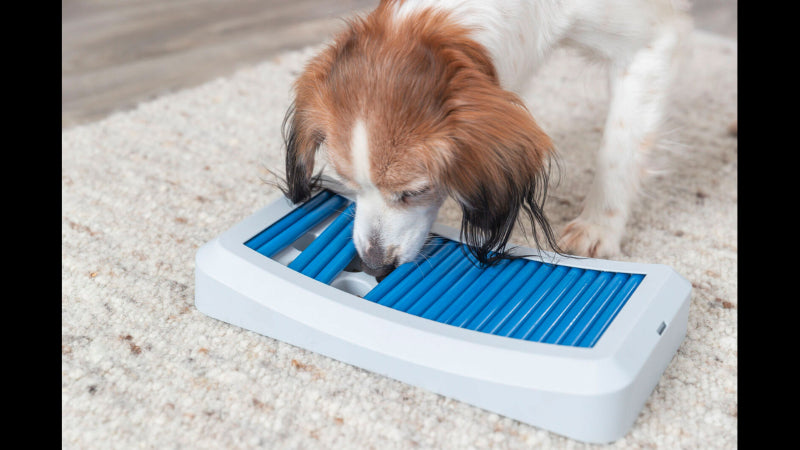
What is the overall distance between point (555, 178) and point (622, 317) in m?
0.84

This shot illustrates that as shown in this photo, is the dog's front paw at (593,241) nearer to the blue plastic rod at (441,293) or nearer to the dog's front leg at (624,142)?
the dog's front leg at (624,142)

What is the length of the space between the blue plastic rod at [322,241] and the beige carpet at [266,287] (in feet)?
0.51

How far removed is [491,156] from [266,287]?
457 mm

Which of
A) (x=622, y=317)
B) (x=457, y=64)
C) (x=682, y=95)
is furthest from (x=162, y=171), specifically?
(x=682, y=95)

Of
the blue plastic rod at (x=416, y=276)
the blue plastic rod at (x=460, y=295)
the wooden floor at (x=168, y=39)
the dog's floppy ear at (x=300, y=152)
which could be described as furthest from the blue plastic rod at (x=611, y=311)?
the wooden floor at (x=168, y=39)

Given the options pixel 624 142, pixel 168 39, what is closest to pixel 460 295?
pixel 624 142

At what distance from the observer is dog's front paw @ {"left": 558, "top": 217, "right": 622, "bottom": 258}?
1.78 metres

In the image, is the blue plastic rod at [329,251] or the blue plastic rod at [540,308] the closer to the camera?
the blue plastic rod at [540,308]

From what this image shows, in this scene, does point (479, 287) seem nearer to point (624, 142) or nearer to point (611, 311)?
point (611, 311)

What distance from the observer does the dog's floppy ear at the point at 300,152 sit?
149 centimetres

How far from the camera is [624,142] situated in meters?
1.75

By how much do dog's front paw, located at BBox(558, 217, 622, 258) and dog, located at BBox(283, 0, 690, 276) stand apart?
0.25m

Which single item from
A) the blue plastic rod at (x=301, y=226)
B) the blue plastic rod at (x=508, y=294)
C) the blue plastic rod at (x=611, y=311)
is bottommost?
the blue plastic rod at (x=301, y=226)

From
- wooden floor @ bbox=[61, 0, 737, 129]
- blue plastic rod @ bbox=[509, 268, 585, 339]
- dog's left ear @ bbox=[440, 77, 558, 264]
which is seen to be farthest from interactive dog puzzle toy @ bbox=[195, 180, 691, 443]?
wooden floor @ bbox=[61, 0, 737, 129]
